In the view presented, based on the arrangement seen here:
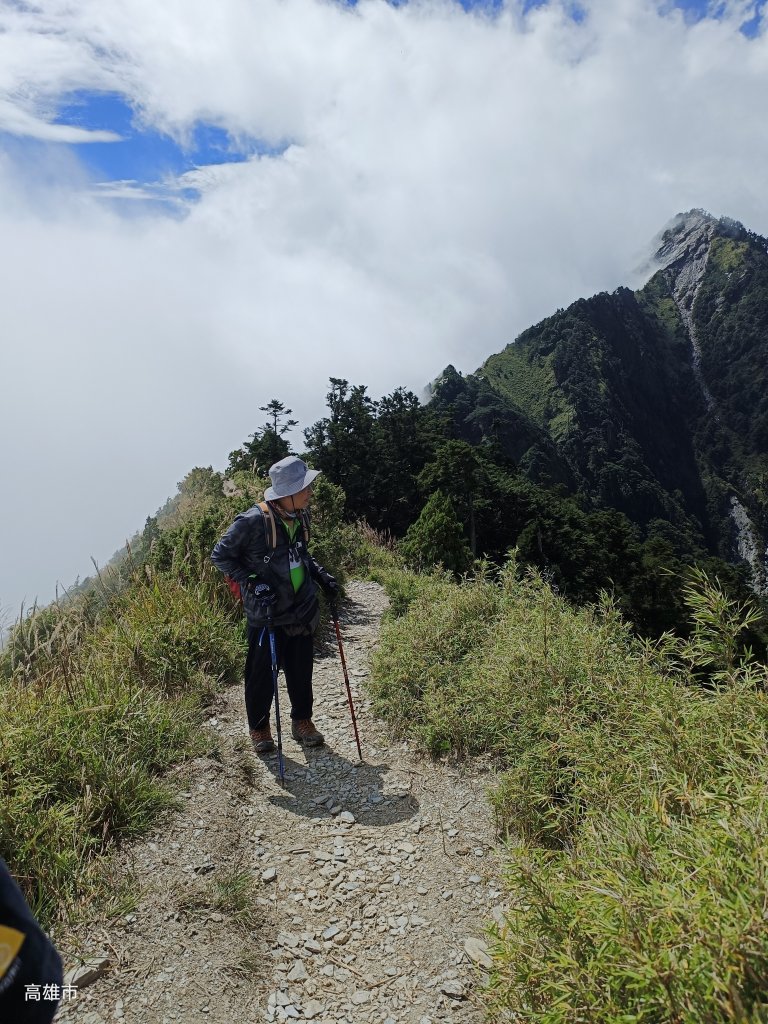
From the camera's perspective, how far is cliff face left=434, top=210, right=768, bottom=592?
121 metres

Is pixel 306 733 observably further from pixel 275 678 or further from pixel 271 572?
pixel 271 572

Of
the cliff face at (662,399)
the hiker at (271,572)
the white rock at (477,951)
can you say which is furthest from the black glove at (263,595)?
the cliff face at (662,399)

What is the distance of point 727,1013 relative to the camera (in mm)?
1581

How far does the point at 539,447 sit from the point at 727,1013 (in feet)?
342

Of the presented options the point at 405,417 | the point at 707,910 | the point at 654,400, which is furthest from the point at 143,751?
the point at 654,400

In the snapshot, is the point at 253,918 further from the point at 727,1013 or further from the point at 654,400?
the point at 654,400

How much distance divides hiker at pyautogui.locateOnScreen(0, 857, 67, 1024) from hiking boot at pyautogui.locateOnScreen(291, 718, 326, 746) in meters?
4.25

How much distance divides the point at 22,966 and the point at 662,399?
18701 cm

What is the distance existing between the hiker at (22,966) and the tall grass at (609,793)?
4.78 ft

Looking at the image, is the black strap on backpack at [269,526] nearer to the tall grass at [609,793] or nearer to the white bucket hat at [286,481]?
the white bucket hat at [286,481]

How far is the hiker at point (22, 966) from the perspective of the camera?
108 centimetres

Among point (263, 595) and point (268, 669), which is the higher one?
point (263, 595)

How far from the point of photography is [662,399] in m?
168

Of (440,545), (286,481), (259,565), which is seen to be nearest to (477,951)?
(259,565)
